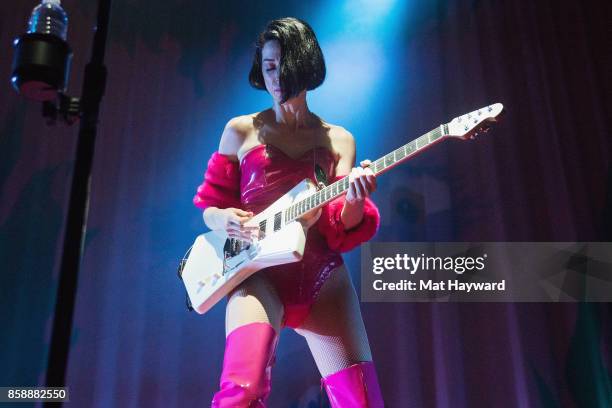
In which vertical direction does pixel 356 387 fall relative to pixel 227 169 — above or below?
below

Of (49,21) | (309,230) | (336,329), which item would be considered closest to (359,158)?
(309,230)

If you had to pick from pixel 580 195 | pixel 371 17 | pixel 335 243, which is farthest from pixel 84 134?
pixel 580 195

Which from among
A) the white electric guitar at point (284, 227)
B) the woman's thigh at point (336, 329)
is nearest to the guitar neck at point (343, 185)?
the white electric guitar at point (284, 227)

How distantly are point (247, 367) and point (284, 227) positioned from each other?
0.42 meters

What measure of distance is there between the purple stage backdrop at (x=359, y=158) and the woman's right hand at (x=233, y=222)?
98 centimetres

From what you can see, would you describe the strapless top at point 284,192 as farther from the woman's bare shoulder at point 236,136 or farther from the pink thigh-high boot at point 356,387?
the pink thigh-high boot at point 356,387

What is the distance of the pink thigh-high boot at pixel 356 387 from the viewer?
1.57 m

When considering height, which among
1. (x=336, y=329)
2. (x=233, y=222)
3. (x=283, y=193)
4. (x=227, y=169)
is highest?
(x=227, y=169)

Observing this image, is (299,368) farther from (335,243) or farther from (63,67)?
(63,67)

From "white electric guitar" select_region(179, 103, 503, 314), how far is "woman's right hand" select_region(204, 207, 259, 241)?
0.02m

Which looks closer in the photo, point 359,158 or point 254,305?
point 254,305

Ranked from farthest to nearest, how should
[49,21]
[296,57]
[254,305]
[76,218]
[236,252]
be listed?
1. [296,57]
2. [236,252]
3. [254,305]
4. [49,21]
5. [76,218]

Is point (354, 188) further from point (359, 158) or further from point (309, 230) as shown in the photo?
point (359, 158)

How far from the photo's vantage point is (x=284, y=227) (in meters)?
1.67
